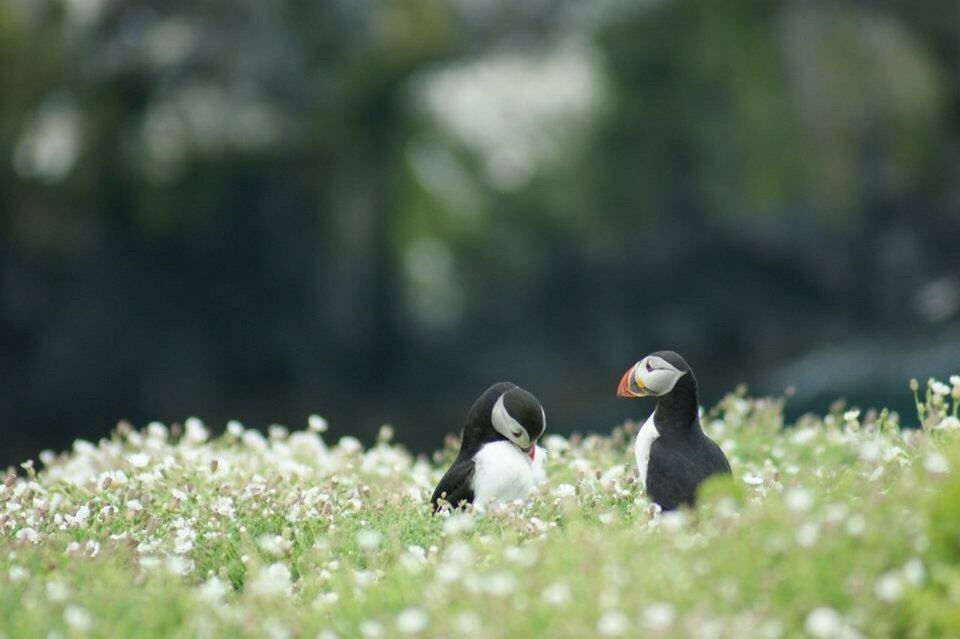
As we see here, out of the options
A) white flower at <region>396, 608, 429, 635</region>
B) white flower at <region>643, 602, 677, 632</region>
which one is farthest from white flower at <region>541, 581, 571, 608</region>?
white flower at <region>396, 608, 429, 635</region>

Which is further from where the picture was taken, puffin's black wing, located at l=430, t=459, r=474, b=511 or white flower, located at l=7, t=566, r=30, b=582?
puffin's black wing, located at l=430, t=459, r=474, b=511

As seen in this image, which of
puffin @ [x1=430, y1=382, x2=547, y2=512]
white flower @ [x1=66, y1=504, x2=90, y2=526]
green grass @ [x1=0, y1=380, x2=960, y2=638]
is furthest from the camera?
puffin @ [x1=430, y1=382, x2=547, y2=512]

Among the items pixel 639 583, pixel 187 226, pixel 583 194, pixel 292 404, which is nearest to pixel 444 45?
pixel 583 194

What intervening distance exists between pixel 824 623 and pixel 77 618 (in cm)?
271

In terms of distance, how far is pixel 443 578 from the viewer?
481 centimetres

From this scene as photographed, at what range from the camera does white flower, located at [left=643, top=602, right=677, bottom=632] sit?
160 inches

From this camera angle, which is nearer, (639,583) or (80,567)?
(639,583)

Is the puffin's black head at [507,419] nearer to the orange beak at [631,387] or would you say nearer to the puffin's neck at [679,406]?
the orange beak at [631,387]

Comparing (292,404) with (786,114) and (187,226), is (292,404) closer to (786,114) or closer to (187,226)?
(187,226)

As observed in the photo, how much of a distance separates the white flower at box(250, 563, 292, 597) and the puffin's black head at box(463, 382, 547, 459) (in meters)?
1.48

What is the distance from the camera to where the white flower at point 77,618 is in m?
4.67

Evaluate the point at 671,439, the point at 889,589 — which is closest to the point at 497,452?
the point at 671,439

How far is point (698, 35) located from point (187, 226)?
8.42 metres

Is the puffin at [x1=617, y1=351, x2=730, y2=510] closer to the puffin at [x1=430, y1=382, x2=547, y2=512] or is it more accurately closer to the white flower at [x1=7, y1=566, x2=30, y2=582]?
the puffin at [x1=430, y1=382, x2=547, y2=512]
